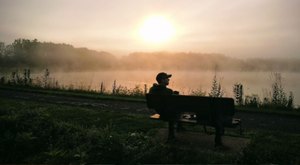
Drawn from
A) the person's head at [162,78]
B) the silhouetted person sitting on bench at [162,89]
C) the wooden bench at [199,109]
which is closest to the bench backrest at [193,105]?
the wooden bench at [199,109]

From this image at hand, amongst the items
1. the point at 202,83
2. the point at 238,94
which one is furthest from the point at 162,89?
the point at 202,83

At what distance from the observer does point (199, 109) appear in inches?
278

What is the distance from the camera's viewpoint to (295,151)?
6.93 m

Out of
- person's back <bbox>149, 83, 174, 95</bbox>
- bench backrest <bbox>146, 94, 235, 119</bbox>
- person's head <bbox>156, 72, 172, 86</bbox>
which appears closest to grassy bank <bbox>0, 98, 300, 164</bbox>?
bench backrest <bbox>146, 94, 235, 119</bbox>

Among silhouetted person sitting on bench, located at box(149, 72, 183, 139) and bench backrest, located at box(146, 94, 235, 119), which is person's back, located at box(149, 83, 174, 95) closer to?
silhouetted person sitting on bench, located at box(149, 72, 183, 139)

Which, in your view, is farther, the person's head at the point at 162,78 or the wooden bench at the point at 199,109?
the person's head at the point at 162,78

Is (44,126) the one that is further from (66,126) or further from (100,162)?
(100,162)

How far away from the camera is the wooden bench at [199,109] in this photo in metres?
6.84

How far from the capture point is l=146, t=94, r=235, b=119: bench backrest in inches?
267

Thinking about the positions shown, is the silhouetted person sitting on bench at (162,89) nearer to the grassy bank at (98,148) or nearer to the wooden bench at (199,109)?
the wooden bench at (199,109)

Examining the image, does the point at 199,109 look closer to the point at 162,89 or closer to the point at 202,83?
the point at 162,89

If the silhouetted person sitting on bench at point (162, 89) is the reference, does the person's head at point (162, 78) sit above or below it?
above

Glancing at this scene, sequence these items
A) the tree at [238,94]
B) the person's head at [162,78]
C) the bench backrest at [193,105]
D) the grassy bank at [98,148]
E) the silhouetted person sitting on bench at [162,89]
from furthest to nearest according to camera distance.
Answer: the tree at [238,94]
the person's head at [162,78]
the silhouetted person sitting on bench at [162,89]
the bench backrest at [193,105]
the grassy bank at [98,148]

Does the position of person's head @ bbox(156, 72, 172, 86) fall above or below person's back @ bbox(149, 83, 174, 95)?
above
